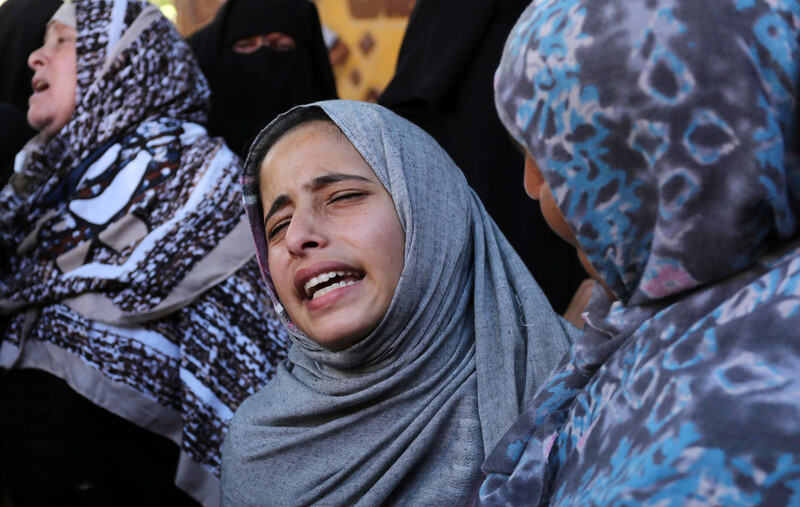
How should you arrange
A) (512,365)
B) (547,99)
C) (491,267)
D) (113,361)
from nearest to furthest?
(547,99), (512,365), (491,267), (113,361)

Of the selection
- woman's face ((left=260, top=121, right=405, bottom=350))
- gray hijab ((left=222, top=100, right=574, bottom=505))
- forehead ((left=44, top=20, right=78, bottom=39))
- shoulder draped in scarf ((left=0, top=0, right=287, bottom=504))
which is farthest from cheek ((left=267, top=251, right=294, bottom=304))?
forehead ((left=44, top=20, right=78, bottom=39))

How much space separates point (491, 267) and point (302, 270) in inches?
16.1

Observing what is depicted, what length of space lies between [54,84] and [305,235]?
5.68ft

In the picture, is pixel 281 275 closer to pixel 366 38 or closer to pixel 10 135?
pixel 10 135

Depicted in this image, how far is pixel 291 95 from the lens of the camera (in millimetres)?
3621

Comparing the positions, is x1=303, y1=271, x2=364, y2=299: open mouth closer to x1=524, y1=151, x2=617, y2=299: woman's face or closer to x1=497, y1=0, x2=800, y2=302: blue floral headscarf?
x1=524, y1=151, x2=617, y2=299: woman's face

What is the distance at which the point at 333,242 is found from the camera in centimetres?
160

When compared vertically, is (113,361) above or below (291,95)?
below

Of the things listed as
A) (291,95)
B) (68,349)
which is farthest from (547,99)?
(291,95)

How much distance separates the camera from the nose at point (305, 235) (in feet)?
5.26

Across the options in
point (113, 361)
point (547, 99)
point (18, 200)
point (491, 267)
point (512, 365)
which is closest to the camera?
point (547, 99)

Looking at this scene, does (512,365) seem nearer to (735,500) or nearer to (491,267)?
(491,267)

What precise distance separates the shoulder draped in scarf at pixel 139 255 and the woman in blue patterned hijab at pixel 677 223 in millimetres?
1614

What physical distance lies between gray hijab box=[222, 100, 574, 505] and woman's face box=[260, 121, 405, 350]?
0.10 feet
